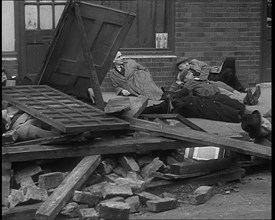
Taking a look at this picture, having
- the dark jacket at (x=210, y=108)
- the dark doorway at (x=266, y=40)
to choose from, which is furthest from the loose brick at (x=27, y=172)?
the dark doorway at (x=266, y=40)

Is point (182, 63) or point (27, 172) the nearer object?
point (27, 172)

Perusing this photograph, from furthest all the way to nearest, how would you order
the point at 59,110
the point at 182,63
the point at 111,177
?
the point at 182,63 < the point at 59,110 < the point at 111,177

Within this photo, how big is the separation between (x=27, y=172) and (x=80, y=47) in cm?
268

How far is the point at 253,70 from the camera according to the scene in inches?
532

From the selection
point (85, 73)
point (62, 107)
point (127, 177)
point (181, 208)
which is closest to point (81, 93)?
point (85, 73)

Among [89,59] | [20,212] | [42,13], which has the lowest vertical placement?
[20,212]

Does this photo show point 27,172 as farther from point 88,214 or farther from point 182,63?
point 182,63

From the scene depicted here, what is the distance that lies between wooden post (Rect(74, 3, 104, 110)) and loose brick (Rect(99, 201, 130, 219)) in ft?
8.50

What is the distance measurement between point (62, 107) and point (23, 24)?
461cm

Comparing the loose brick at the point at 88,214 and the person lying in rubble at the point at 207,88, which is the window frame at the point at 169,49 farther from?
the loose brick at the point at 88,214

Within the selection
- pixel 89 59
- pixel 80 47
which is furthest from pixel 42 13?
pixel 89 59

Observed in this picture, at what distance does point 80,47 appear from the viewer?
8.94m

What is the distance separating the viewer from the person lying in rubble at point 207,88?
10.7 m

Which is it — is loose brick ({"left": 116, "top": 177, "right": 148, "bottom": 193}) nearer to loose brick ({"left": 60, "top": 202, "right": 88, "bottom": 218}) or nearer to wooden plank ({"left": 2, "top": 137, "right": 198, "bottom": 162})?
wooden plank ({"left": 2, "top": 137, "right": 198, "bottom": 162})
